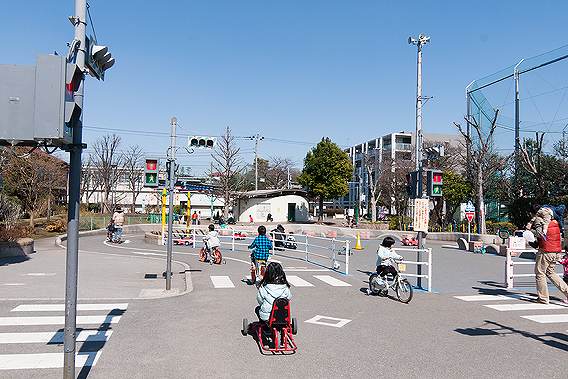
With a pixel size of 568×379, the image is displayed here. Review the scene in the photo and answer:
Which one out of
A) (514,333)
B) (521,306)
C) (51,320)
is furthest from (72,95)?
(521,306)

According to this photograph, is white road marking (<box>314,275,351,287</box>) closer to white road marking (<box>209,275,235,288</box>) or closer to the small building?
white road marking (<box>209,275,235,288</box>)

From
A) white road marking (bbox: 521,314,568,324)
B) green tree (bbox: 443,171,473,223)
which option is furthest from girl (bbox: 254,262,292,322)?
green tree (bbox: 443,171,473,223)

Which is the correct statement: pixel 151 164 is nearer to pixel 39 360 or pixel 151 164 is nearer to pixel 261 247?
pixel 261 247

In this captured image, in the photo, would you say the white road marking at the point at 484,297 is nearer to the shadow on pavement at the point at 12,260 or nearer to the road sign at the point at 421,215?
the road sign at the point at 421,215

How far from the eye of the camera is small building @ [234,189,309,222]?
49.1m

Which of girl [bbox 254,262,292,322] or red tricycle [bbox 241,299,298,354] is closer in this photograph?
red tricycle [bbox 241,299,298,354]

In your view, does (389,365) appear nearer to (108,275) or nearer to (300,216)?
(108,275)

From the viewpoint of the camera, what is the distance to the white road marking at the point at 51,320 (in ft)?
27.1

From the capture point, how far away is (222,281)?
45.5ft

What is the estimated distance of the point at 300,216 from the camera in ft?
165

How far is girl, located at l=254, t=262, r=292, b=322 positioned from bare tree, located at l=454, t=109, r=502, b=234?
94.1 feet

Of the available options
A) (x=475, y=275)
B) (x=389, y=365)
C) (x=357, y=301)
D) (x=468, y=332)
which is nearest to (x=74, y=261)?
(x=389, y=365)

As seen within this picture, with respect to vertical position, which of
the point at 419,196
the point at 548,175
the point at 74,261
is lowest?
the point at 74,261

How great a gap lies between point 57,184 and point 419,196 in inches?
1290
